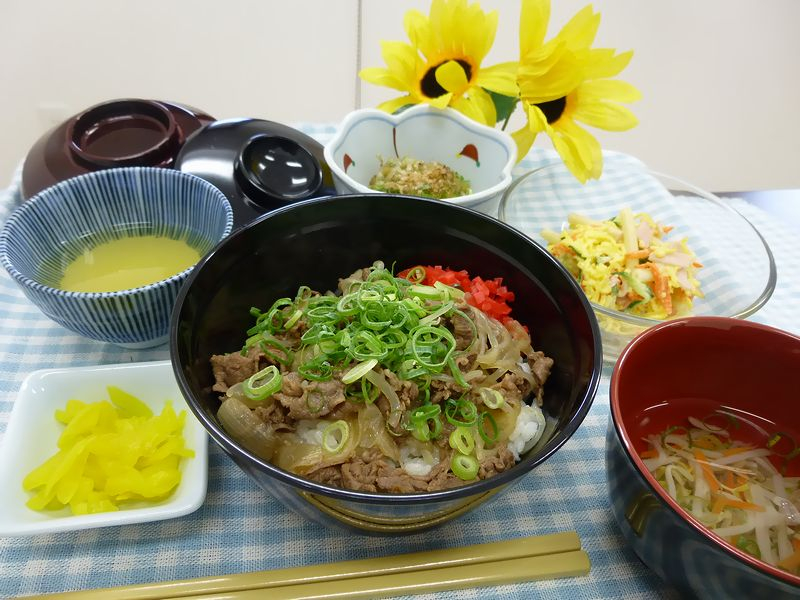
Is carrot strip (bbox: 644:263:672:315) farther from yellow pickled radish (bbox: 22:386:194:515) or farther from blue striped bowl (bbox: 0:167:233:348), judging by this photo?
yellow pickled radish (bbox: 22:386:194:515)

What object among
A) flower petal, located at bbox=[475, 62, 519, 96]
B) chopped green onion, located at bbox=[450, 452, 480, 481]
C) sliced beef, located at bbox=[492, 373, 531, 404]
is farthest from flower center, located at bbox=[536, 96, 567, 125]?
chopped green onion, located at bbox=[450, 452, 480, 481]

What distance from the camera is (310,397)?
3.52ft

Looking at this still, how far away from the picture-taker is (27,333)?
4.90 feet

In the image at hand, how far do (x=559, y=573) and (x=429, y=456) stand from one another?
1.06 feet

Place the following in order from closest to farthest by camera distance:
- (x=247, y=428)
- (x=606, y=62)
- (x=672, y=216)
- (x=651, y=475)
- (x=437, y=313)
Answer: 1. (x=651, y=475)
2. (x=247, y=428)
3. (x=437, y=313)
4. (x=606, y=62)
5. (x=672, y=216)

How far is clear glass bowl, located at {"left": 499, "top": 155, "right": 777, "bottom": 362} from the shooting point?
1.60m

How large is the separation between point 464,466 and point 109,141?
4.91ft

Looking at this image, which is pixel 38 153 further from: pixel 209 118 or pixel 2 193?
pixel 209 118

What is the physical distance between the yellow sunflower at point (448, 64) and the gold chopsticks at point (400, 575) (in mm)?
1266

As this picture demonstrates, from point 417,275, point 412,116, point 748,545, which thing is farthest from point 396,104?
point 748,545

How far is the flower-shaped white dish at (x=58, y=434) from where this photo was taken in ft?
3.34

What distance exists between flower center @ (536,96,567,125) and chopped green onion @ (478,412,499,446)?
105 centimetres

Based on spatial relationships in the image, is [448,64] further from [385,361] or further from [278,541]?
[278,541]

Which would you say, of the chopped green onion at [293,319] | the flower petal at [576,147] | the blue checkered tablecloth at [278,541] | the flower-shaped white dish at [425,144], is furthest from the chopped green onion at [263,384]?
the flower petal at [576,147]
